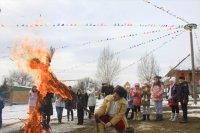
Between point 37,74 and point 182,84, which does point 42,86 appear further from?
point 182,84

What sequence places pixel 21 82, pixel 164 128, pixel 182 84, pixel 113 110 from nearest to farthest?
1. pixel 113 110
2. pixel 164 128
3. pixel 182 84
4. pixel 21 82

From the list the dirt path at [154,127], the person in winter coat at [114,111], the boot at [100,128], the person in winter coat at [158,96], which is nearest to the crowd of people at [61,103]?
the dirt path at [154,127]

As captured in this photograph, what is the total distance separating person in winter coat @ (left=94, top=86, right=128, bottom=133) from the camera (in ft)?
32.6

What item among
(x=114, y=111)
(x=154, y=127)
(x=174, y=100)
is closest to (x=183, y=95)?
(x=174, y=100)

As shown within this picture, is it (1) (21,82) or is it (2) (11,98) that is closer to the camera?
→ (2) (11,98)

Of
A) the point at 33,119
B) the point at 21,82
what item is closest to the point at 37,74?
the point at 33,119

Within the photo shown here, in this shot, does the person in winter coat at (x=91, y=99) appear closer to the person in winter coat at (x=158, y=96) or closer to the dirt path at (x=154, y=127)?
the dirt path at (x=154, y=127)

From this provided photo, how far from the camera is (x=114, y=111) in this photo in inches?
395

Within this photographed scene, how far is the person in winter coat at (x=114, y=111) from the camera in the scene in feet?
32.6

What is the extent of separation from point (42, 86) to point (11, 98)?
4145cm

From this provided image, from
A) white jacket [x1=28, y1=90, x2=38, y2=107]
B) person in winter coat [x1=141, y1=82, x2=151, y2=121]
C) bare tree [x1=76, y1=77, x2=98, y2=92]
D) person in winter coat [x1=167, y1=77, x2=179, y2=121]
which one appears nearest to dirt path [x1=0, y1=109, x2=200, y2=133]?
person in winter coat [x1=167, y1=77, x2=179, y2=121]

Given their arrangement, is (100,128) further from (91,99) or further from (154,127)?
(91,99)

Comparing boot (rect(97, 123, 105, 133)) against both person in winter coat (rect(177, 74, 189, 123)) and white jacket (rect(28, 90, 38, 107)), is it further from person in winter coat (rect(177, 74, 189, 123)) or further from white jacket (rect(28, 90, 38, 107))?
white jacket (rect(28, 90, 38, 107))

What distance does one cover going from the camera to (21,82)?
94312mm
